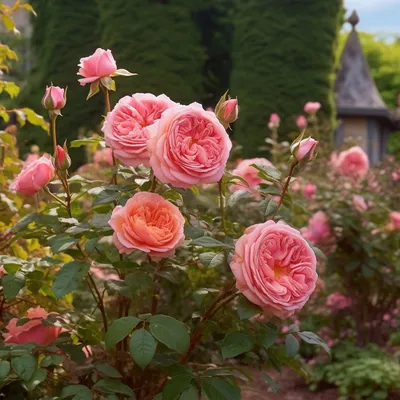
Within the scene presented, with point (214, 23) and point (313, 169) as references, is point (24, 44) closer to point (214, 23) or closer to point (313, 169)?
point (214, 23)

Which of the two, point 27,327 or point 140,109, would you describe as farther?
point 27,327

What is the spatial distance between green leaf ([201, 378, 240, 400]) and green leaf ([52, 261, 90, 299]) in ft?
1.19

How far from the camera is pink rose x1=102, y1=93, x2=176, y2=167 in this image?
1.66m

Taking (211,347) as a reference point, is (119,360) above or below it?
above

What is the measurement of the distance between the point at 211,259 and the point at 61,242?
14.1 inches

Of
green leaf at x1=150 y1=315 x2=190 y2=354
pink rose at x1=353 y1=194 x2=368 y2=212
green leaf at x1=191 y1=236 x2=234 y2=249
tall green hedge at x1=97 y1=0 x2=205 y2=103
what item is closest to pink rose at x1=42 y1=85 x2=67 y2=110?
green leaf at x1=191 y1=236 x2=234 y2=249

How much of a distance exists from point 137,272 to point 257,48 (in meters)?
10.3

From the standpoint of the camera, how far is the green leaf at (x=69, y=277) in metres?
1.60

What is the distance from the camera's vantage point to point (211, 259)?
67.3 inches

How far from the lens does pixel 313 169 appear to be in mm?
6723

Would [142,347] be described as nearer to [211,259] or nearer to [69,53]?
[211,259]

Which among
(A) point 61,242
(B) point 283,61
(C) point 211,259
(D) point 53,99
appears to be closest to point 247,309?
(C) point 211,259

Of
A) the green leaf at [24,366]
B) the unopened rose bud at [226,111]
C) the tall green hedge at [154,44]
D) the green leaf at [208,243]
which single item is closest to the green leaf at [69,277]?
the green leaf at [24,366]

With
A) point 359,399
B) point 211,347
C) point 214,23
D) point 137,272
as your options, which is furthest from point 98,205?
point 214,23
